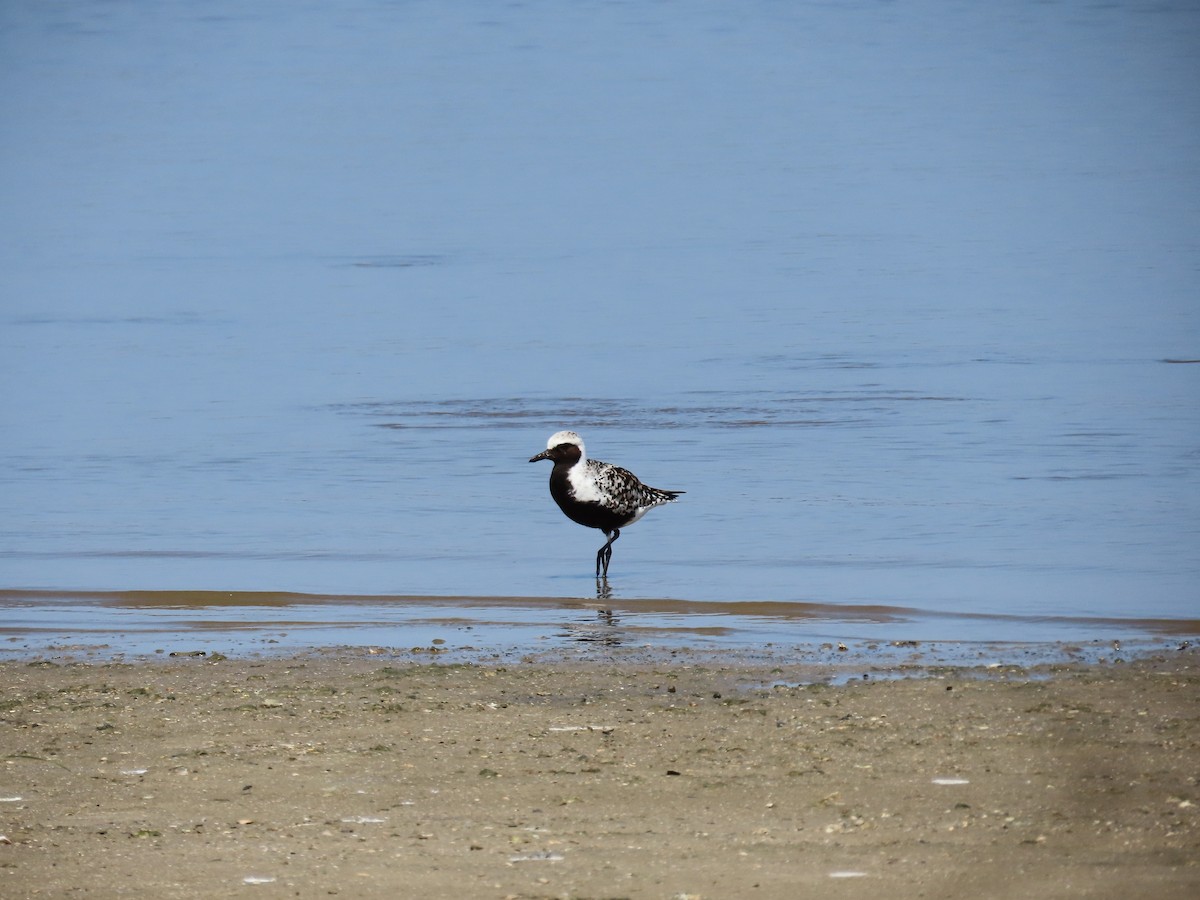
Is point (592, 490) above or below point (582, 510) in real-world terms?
above

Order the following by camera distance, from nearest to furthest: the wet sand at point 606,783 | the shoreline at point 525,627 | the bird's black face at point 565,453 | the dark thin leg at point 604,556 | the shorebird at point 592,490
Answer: the wet sand at point 606,783 < the shoreline at point 525,627 < the dark thin leg at point 604,556 < the shorebird at point 592,490 < the bird's black face at point 565,453

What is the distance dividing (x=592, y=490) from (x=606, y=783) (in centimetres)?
654

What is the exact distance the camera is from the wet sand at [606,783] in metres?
4.89

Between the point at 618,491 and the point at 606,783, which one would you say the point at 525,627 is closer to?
the point at 618,491

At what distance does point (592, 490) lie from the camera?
12336mm

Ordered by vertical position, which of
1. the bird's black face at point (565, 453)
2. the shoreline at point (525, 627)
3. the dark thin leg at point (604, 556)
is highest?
the bird's black face at point (565, 453)

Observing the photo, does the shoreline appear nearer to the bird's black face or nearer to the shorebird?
the shorebird

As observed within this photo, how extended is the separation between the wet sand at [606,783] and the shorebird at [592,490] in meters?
4.45

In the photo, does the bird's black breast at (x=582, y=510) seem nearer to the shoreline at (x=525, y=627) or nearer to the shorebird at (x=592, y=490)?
the shorebird at (x=592, y=490)

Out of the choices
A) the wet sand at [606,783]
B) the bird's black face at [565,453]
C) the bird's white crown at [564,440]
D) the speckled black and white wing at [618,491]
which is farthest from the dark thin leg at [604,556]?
the wet sand at [606,783]

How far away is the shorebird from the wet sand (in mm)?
4452

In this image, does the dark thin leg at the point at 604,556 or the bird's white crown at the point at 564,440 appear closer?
the dark thin leg at the point at 604,556

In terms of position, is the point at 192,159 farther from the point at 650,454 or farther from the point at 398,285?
the point at 650,454

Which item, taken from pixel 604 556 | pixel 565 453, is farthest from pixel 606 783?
pixel 565 453
